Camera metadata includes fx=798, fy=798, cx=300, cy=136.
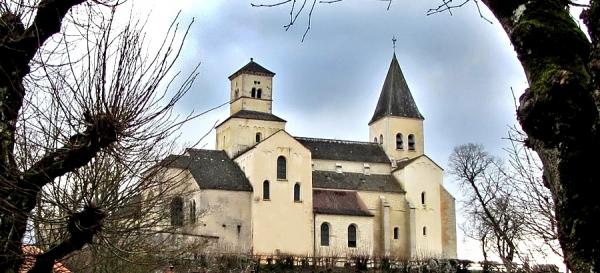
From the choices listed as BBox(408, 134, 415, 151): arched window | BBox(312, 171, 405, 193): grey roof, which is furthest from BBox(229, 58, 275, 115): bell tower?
BBox(408, 134, 415, 151): arched window

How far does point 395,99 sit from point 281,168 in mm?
19385

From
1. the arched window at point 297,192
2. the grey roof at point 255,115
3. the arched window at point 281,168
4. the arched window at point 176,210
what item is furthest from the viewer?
the grey roof at point 255,115

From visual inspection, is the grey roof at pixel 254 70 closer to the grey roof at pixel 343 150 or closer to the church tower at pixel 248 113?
the church tower at pixel 248 113

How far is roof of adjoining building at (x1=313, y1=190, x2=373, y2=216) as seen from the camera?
7056cm

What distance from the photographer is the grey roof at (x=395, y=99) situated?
8300cm

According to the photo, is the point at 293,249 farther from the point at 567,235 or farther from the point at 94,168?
the point at 567,235

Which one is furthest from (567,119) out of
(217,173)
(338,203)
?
(338,203)

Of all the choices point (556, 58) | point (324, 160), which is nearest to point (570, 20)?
point (556, 58)

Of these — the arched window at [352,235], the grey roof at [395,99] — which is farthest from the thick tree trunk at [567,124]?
the grey roof at [395,99]

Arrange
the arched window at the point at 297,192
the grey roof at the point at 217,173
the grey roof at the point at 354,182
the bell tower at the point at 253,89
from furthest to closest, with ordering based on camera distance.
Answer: the bell tower at the point at 253,89 < the grey roof at the point at 354,182 < the arched window at the point at 297,192 < the grey roof at the point at 217,173

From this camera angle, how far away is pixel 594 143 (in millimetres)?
3766

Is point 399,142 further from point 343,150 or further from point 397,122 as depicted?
point 343,150

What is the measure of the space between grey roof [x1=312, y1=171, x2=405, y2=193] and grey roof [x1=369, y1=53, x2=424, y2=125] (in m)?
8.74

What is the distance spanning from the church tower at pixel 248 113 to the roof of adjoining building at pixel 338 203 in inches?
303
